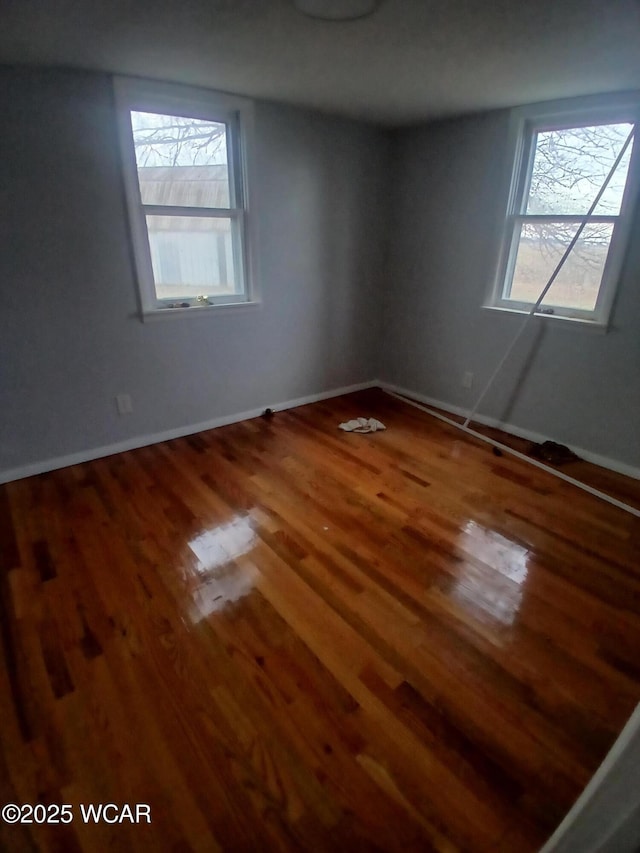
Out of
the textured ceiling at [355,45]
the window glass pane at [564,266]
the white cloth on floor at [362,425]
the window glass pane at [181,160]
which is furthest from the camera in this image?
the white cloth on floor at [362,425]

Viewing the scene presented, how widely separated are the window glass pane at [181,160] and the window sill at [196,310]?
651 millimetres

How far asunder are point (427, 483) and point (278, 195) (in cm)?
230

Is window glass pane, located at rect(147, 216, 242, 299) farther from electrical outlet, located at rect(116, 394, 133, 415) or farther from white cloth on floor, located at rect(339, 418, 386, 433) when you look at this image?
white cloth on floor, located at rect(339, 418, 386, 433)

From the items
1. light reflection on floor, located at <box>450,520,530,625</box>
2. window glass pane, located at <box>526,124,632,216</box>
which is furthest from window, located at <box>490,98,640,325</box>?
light reflection on floor, located at <box>450,520,530,625</box>

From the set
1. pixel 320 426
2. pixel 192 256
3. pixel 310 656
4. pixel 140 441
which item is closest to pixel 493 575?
pixel 310 656

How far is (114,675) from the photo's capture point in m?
1.50

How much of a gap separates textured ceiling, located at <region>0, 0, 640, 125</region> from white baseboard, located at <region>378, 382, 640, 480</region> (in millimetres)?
2085

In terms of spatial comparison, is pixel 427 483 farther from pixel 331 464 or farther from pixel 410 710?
pixel 410 710

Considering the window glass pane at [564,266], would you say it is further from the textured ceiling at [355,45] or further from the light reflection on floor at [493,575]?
the light reflection on floor at [493,575]

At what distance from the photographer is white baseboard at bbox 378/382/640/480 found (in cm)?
284

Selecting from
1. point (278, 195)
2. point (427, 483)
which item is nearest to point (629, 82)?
point (278, 195)

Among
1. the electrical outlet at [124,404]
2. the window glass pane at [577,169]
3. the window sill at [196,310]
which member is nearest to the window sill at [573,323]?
the window glass pane at [577,169]

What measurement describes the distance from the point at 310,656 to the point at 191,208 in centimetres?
273

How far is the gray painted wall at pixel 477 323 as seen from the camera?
9.18 feet
